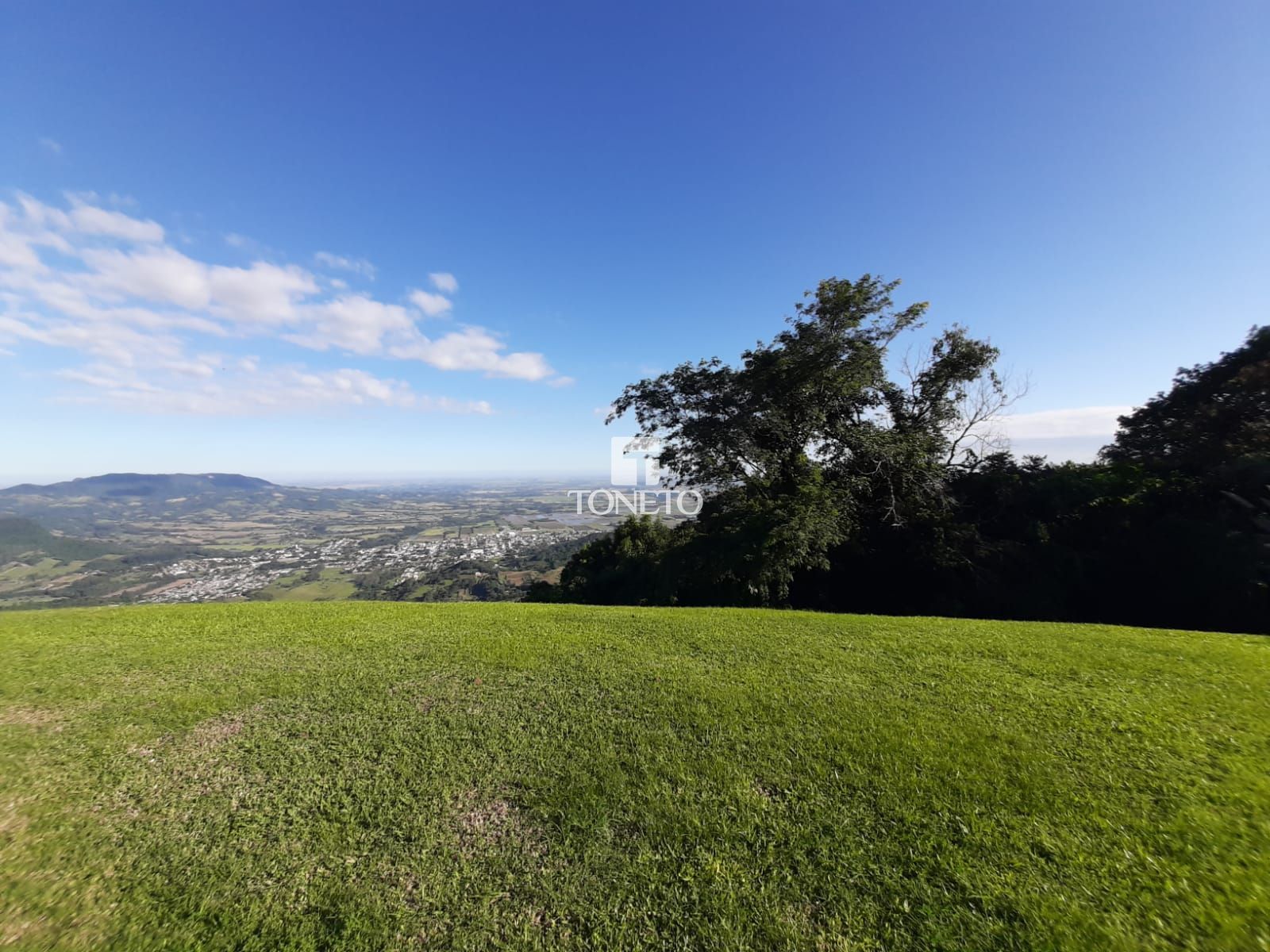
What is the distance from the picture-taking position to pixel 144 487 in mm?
146000

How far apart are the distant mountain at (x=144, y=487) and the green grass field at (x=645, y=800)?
190 m

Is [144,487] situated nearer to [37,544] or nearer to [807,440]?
[37,544]

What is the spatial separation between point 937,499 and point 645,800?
1405cm

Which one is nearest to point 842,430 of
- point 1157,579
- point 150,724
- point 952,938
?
point 1157,579

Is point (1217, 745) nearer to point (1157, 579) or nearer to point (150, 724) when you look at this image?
point (1157, 579)

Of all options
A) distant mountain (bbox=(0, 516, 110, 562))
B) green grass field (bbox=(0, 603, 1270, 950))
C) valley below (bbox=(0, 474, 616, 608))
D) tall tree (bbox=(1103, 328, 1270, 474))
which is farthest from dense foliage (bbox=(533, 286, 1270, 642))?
distant mountain (bbox=(0, 516, 110, 562))

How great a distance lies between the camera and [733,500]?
1731 cm

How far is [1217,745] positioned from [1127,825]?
2.11 metres

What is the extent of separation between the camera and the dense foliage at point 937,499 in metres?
11.2

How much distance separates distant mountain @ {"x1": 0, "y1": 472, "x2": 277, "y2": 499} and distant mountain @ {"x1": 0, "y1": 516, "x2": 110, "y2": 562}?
267ft

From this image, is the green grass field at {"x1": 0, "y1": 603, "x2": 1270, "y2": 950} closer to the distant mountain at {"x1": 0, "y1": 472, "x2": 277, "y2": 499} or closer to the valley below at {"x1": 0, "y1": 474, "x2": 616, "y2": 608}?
the valley below at {"x1": 0, "y1": 474, "x2": 616, "y2": 608}

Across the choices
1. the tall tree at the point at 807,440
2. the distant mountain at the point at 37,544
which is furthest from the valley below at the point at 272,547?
the tall tree at the point at 807,440

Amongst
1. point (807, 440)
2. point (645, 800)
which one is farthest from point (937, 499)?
point (645, 800)

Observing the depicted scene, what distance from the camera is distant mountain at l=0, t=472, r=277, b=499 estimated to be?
134750 mm
